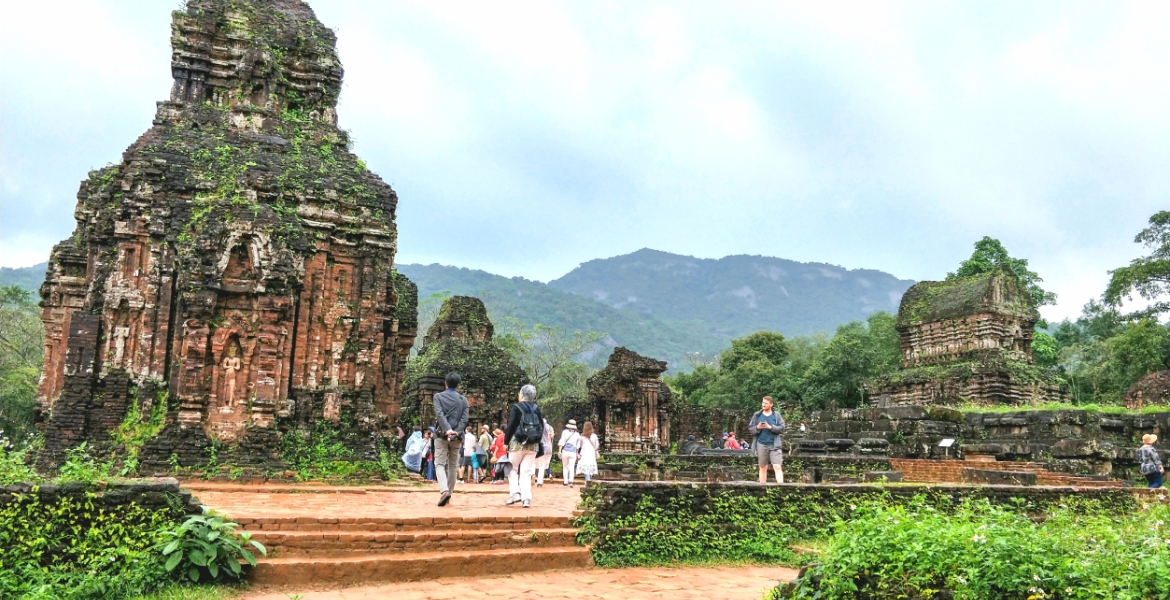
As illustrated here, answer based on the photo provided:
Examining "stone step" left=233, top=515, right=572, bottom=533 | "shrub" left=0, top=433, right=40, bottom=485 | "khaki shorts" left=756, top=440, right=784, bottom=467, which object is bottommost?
"stone step" left=233, top=515, right=572, bottom=533

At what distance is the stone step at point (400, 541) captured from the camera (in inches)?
285

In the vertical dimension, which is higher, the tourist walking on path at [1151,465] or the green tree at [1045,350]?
the green tree at [1045,350]

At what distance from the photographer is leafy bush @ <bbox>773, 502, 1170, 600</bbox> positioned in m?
4.51

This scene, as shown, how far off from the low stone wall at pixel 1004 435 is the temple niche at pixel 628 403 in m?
9.86

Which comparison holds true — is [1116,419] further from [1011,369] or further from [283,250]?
[283,250]

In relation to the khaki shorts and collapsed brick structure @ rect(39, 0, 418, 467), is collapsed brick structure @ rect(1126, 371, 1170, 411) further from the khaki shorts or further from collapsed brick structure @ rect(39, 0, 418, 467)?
collapsed brick structure @ rect(39, 0, 418, 467)

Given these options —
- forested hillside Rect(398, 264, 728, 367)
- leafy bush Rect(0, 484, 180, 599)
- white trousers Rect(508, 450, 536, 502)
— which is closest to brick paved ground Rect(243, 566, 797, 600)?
leafy bush Rect(0, 484, 180, 599)

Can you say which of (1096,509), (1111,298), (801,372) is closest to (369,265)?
(1096,509)

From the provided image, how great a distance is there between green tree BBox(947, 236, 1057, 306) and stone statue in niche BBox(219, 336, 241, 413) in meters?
36.6

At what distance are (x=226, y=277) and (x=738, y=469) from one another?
9668 millimetres

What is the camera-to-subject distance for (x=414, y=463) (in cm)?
1681

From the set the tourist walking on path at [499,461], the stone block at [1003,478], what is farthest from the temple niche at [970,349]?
the tourist walking on path at [499,461]

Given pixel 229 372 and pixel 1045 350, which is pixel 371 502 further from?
pixel 1045 350

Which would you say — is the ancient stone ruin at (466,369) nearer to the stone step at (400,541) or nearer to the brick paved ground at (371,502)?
the brick paved ground at (371,502)
